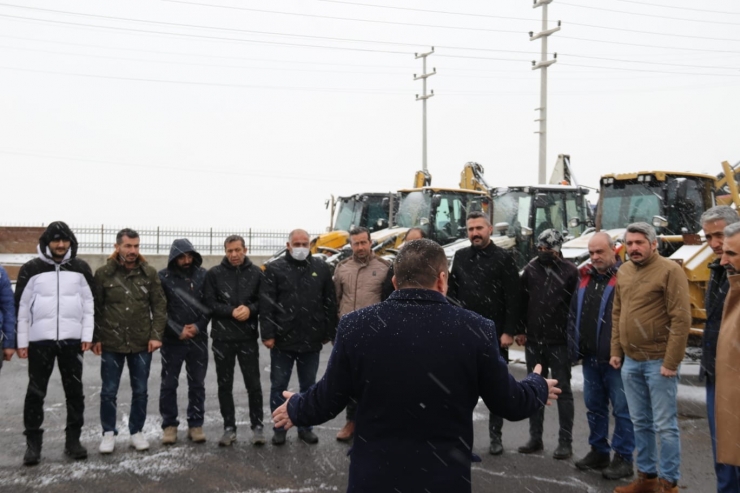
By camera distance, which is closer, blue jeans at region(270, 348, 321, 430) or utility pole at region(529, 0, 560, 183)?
blue jeans at region(270, 348, 321, 430)

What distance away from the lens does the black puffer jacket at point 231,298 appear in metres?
6.81

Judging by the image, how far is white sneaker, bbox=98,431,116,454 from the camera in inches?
245

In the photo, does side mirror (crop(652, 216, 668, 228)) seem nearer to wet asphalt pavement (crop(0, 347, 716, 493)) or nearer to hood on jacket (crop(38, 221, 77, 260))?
wet asphalt pavement (crop(0, 347, 716, 493))

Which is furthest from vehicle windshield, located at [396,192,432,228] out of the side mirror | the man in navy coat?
the man in navy coat

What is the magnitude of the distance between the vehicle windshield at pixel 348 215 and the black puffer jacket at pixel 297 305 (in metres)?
13.2

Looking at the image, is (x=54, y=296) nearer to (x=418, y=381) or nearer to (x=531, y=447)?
(x=531, y=447)

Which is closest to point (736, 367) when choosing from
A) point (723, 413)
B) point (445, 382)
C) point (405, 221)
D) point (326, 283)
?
point (723, 413)

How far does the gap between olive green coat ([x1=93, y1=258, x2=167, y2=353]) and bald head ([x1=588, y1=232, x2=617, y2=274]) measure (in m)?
3.90

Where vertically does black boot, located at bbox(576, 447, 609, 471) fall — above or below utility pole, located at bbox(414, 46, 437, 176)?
below

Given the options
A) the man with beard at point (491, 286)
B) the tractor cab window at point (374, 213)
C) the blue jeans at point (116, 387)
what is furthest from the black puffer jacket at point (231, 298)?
the tractor cab window at point (374, 213)

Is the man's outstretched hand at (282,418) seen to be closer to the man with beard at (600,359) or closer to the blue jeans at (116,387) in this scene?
the man with beard at (600,359)

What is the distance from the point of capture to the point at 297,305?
684 centimetres

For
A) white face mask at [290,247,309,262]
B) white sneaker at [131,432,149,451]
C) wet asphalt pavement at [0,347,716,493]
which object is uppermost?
white face mask at [290,247,309,262]

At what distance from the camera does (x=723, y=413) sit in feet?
12.0
